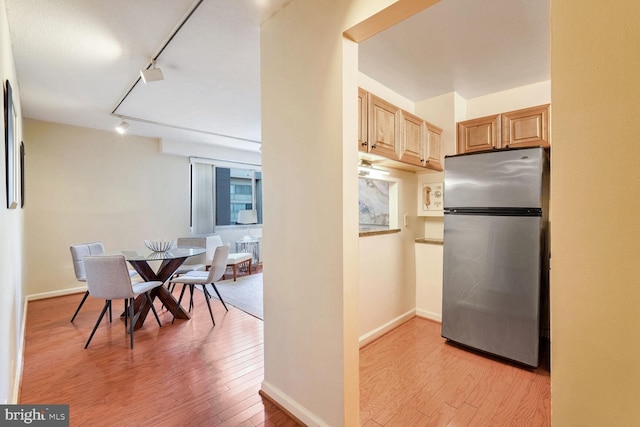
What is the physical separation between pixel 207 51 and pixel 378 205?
85.8 inches

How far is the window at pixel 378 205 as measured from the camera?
304cm

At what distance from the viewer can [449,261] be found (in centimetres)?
267

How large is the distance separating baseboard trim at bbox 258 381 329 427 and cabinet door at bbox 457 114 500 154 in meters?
2.89

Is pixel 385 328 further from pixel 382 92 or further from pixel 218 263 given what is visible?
pixel 382 92

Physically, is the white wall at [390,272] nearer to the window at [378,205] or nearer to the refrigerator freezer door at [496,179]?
the window at [378,205]

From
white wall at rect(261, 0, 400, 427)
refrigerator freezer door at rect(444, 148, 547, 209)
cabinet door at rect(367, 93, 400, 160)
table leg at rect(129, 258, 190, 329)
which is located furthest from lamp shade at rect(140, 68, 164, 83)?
refrigerator freezer door at rect(444, 148, 547, 209)

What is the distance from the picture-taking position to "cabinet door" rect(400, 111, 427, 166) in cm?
262

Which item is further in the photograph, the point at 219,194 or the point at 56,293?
the point at 219,194

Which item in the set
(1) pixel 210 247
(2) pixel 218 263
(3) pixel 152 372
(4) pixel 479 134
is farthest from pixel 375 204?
(1) pixel 210 247

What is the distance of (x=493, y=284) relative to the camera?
2.40m

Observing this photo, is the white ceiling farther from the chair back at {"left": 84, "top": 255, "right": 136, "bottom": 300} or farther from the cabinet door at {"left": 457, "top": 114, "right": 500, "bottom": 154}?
the chair back at {"left": 84, "top": 255, "right": 136, "bottom": 300}

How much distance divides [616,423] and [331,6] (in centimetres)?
197

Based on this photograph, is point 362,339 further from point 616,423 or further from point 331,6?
point 331,6

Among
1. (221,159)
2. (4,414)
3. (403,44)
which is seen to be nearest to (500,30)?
(403,44)
